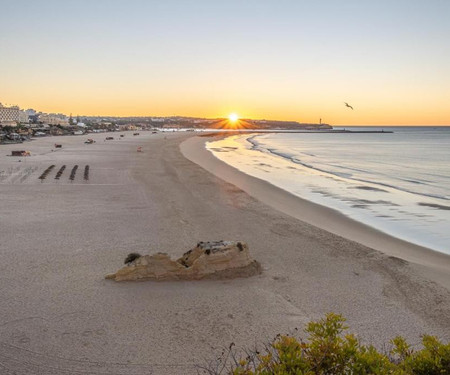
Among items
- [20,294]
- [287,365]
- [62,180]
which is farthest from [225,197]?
[287,365]

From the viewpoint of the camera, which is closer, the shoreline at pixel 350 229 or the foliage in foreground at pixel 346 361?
the foliage in foreground at pixel 346 361

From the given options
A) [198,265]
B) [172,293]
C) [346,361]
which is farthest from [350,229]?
[346,361]

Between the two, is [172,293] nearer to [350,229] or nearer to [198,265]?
[198,265]

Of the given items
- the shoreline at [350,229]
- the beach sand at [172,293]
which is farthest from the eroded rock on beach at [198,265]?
the shoreline at [350,229]

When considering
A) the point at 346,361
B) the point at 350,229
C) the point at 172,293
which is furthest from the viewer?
the point at 350,229

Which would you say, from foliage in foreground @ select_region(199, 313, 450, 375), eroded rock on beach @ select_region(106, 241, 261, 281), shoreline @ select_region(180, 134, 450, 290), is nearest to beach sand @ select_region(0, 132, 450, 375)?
shoreline @ select_region(180, 134, 450, 290)

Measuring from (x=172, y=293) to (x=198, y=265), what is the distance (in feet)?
3.66

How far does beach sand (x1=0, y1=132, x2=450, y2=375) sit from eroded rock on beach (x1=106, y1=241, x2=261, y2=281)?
262 mm

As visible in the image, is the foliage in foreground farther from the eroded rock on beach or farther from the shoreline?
the shoreline

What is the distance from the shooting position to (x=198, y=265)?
10.9 m

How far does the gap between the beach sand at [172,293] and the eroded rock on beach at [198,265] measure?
26 cm

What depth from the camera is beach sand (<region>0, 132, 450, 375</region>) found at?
25.4ft

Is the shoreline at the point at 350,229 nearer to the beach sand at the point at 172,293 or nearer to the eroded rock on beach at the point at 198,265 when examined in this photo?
the beach sand at the point at 172,293

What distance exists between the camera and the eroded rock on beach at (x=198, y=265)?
10.8 metres
